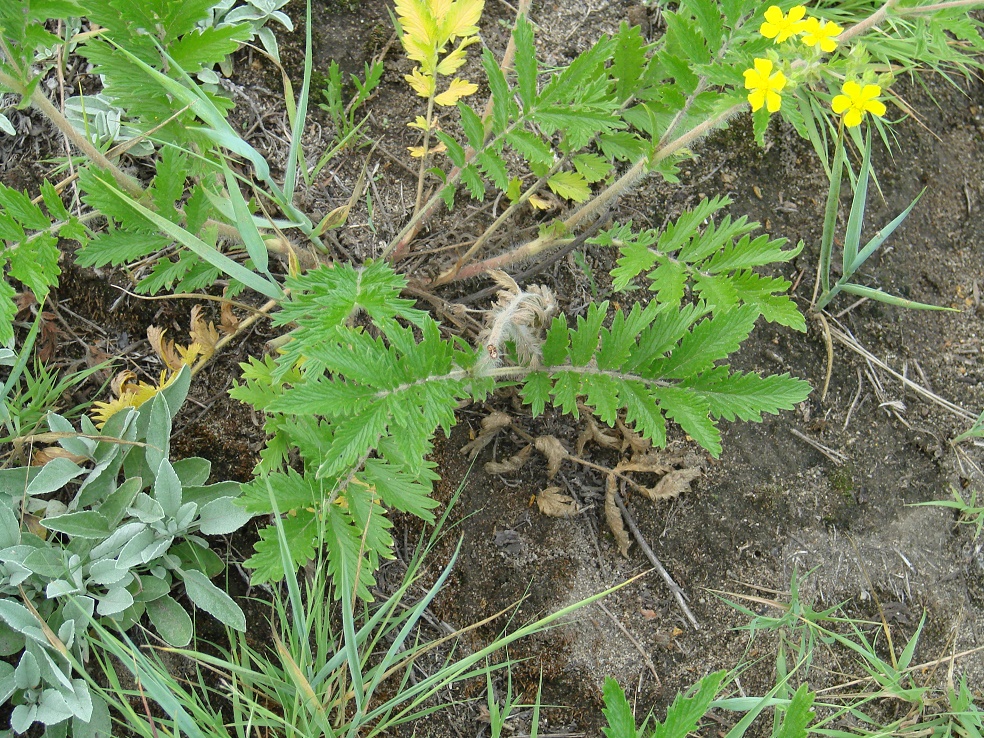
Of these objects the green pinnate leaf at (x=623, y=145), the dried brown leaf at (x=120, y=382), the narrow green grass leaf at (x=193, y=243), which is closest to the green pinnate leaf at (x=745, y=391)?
the green pinnate leaf at (x=623, y=145)

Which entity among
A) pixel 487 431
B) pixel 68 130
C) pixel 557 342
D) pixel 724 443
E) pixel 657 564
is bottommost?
pixel 657 564

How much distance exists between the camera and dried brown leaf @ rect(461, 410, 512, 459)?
2.27m

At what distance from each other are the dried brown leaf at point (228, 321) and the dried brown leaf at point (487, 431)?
31.9 inches

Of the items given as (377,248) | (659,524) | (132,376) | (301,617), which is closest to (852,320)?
(659,524)

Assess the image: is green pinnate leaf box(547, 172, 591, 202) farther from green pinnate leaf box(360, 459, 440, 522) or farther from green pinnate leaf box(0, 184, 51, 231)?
green pinnate leaf box(0, 184, 51, 231)

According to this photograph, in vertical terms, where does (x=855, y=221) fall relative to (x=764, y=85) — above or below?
below

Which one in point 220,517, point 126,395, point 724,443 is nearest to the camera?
point 220,517

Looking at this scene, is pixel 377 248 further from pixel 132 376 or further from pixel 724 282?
pixel 724 282

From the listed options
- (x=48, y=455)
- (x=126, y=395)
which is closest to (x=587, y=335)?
(x=126, y=395)

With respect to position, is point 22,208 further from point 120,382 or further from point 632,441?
point 632,441

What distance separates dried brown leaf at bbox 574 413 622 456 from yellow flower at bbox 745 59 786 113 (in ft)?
3.63

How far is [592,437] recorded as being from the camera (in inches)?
92.1

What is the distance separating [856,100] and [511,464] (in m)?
1.36

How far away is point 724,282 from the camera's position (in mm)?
1827
